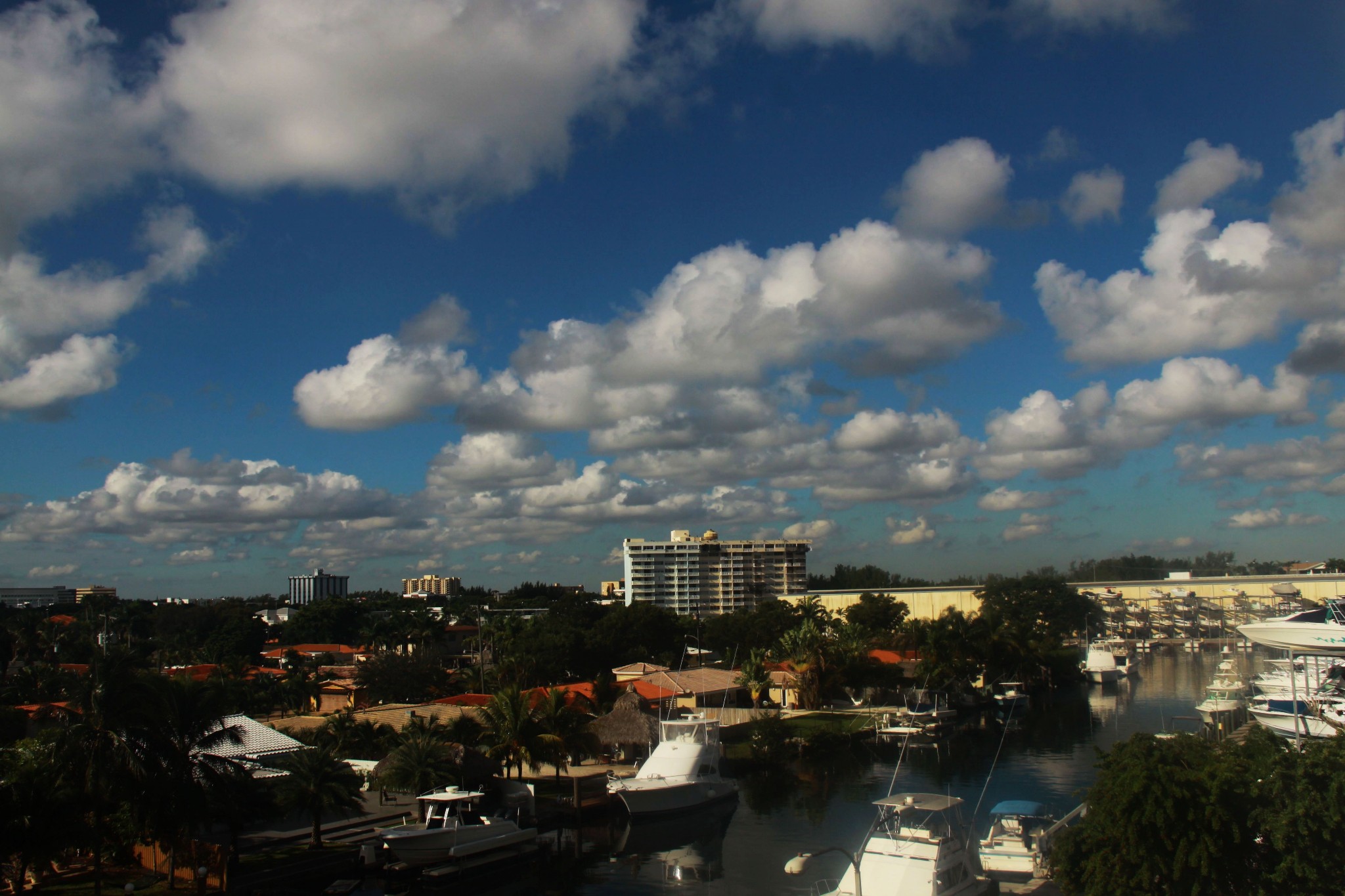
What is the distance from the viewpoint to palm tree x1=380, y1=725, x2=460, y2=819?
110ft

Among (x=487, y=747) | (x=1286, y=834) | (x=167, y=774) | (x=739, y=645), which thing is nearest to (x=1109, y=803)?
(x=1286, y=834)

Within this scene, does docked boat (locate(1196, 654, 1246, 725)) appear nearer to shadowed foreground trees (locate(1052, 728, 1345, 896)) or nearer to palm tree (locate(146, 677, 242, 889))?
shadowed foreground trees (locate(1052, 728, 1345, 896))

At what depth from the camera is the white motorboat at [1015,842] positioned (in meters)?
27.1

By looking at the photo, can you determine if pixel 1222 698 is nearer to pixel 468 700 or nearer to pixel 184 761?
pixel 468 700

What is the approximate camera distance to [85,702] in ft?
74.6

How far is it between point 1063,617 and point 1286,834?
92.2 m

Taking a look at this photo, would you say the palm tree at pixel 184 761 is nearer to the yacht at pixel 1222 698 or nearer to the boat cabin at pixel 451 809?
the boat cabin at pixel 451 809

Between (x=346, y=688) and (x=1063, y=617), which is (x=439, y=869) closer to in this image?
(x=346, y=688)

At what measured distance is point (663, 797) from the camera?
125ft

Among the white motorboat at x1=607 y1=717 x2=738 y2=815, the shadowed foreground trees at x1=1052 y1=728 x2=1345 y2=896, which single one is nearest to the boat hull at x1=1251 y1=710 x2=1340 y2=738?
the shadowed foreground trees at x1=1052 y1=728 x2=1345 y2=896

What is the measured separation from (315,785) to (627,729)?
1930cm

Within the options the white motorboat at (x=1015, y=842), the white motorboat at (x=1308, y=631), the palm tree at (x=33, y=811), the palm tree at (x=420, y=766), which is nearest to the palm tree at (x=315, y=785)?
the palm tree at (x=420, y=766)

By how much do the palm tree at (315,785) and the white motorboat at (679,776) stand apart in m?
12.2

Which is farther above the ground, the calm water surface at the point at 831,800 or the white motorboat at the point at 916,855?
the white motorboat at the point at 916,855
